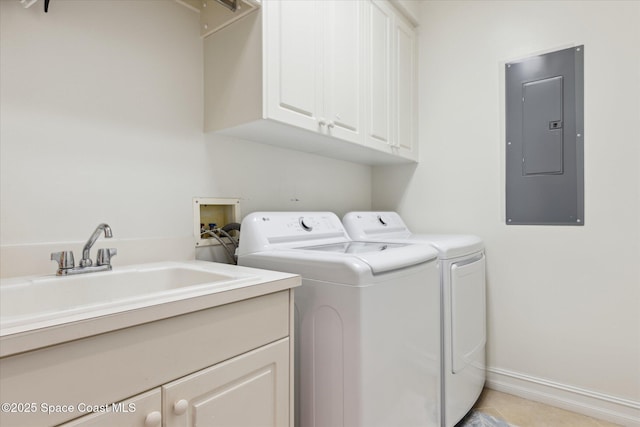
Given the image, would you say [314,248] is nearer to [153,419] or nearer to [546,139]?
[153,419]

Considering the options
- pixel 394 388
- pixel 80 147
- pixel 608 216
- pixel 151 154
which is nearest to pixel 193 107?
pixel 151 154

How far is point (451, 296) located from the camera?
5.25ft

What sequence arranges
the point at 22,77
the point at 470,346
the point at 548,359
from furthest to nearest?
1. the point at 548,359
2. the point at 470,346
3. the point at 22,77

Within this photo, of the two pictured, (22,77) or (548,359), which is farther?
(548,359)

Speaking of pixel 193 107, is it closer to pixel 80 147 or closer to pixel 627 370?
pixel 80 147

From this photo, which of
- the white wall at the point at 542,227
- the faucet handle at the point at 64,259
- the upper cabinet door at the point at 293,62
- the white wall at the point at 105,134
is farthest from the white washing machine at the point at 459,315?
the faucet handle at the point at 64,259

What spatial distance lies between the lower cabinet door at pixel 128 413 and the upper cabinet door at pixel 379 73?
155 centimetres

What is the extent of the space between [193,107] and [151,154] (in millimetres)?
304

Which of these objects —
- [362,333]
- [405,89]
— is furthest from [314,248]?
[405,89]

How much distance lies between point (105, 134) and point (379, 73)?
147cm

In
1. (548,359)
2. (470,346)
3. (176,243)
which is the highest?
(176,243)

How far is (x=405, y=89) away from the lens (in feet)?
7.56

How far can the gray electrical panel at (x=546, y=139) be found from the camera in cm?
191

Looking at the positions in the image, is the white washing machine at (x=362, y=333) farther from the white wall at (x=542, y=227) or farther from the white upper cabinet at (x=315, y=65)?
the white wall at (x=542, y=227)
